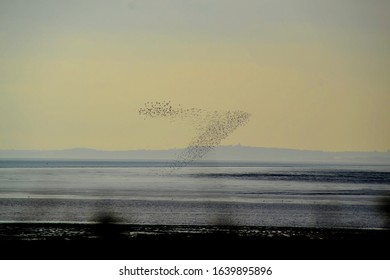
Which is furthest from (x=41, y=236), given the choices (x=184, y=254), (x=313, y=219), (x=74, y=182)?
(x=74, y=182)

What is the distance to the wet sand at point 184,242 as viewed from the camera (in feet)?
42.9

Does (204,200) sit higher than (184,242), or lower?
higher

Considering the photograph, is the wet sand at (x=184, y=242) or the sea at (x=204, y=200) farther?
the sea at (x=204, y=200)

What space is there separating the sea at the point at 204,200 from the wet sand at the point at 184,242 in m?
1.43

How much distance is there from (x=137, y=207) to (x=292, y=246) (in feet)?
31.3

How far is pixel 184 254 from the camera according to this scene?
13.2m

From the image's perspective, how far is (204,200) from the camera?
2591cm

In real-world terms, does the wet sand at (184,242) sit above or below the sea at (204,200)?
below

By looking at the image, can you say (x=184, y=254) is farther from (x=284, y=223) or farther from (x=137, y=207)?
(x=137, y=207)

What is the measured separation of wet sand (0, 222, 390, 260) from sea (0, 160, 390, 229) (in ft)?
4.69

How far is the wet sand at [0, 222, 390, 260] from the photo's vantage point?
1309 centimetres

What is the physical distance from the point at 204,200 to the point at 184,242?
11.5 metres

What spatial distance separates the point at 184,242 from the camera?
47.3 ft

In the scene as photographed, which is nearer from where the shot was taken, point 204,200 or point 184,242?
point 184,242
